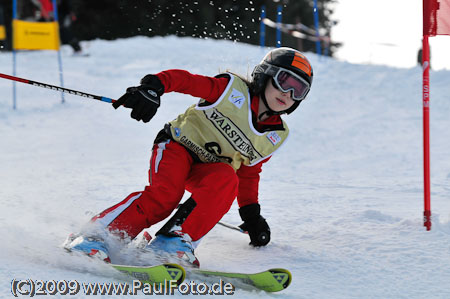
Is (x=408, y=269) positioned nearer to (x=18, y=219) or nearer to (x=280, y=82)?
(x=280, y=82)

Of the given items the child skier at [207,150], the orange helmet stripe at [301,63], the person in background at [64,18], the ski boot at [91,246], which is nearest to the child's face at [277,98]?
the child skier at [207,150]

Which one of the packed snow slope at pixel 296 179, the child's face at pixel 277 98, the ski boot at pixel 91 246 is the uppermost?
the child's face at pixel 277 98

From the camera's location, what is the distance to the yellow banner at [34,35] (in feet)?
27.2

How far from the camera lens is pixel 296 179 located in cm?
534

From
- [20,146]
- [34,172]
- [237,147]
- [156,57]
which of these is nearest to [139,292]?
[237,147]

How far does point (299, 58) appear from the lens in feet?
9.78

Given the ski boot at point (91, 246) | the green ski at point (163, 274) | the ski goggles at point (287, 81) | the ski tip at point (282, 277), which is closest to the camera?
the green ski at point (163, 274)

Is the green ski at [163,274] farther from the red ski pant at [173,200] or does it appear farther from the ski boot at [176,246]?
the red ski pant at [173,200]

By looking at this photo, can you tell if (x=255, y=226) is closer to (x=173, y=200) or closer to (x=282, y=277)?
(x=173, y=200)

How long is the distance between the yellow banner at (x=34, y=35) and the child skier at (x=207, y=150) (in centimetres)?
601

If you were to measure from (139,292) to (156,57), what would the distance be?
417 inches

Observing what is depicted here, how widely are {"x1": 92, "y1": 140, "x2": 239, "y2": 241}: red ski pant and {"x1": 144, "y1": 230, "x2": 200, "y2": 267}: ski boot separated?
50 millimetres

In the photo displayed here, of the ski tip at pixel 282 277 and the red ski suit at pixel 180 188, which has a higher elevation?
the red ski suit at pixel 180 188

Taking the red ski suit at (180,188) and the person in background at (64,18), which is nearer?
the red ski suit at (180,188)
